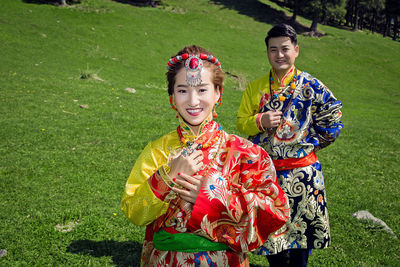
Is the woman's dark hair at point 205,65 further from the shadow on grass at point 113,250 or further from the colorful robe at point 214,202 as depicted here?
the shadow on grass at point 113,250

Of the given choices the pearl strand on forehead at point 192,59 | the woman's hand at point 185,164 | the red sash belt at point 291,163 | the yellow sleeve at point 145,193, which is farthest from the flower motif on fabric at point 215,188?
the red sash belt at point 291,163

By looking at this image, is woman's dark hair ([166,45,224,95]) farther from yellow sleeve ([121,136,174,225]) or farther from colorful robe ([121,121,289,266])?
yellow sleeve ([121,136,174,225])

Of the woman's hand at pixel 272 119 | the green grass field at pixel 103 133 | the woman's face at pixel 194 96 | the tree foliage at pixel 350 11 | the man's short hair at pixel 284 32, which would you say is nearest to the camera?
the woman's face at pixel 194 96

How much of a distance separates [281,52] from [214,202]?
6.55 feet

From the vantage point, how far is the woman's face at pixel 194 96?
6.96 ft

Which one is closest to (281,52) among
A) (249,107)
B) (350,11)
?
(249,107)

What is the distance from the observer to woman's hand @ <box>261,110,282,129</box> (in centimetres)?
297

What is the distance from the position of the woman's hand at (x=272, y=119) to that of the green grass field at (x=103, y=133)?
257 cm

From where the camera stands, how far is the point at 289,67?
326cm

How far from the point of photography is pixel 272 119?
2973 millimetres

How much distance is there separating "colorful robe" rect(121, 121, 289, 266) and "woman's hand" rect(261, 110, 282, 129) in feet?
2.85

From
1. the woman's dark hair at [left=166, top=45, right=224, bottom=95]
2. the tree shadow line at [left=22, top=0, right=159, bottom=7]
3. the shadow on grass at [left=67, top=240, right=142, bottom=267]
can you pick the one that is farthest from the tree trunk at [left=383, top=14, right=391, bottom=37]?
the woman's dark hair at [left=166, top=45, right=224, bottom=95]

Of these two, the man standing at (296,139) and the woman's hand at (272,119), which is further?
the man standing at (296,139)

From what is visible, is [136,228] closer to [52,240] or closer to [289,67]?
[52,240]
